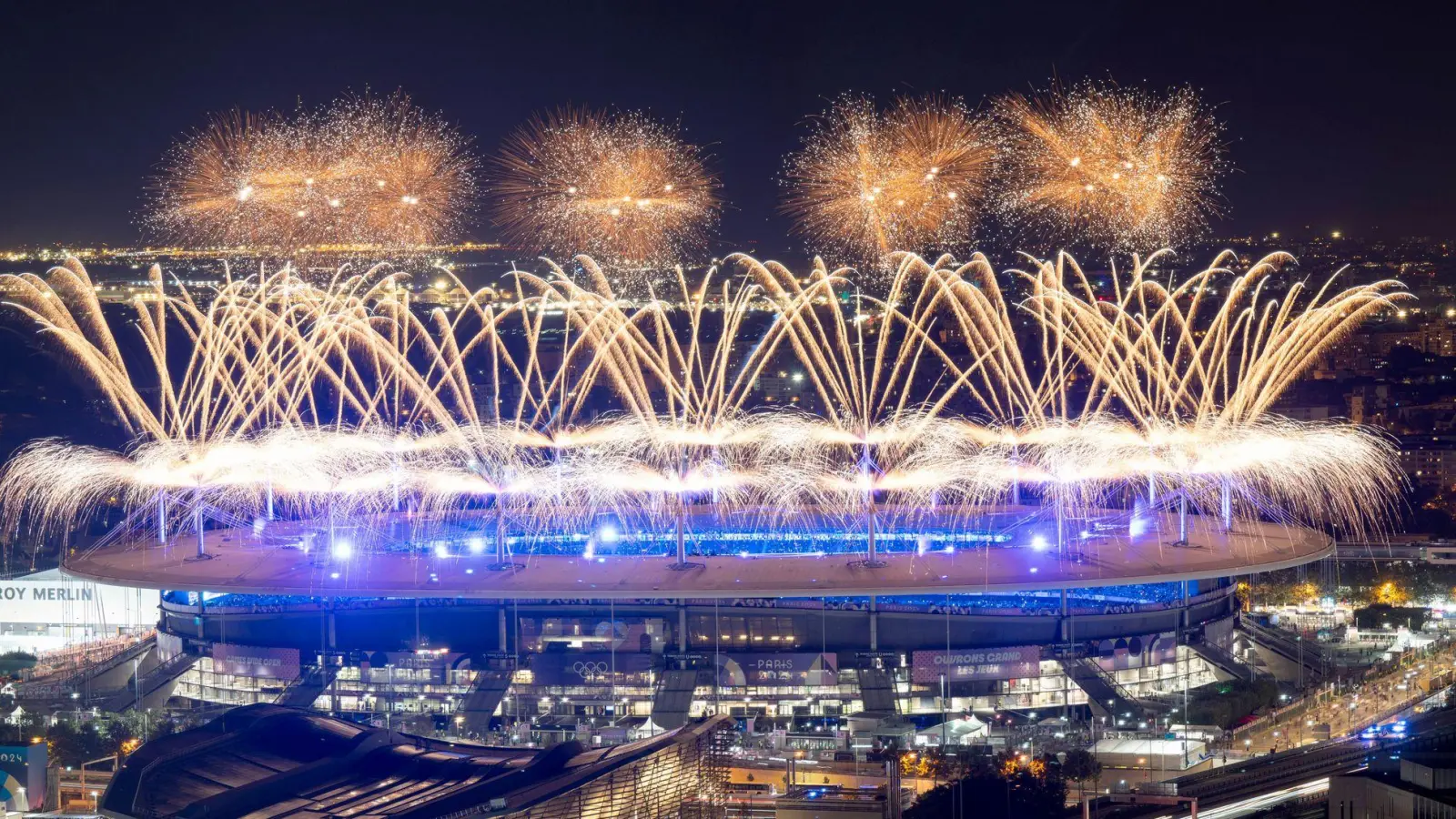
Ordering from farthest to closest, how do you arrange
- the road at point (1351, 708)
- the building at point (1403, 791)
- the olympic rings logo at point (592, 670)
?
1. the olympic rings logo at point (592, 670)
2. the road at point (1351, 708)
3. the building at point (1403, 791)

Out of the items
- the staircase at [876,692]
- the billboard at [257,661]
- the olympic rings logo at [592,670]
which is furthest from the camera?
the billboard at [257,661]

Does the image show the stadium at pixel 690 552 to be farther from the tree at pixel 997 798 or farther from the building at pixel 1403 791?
the building at pixel 1403 791

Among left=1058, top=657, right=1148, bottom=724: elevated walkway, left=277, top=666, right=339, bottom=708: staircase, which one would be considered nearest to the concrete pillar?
left=1058, top=657, right=1148, bottom=724: elevated walkway

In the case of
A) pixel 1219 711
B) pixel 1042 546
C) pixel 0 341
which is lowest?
pixel 1219 711

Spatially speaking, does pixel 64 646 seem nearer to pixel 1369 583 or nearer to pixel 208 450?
pixel 208 450

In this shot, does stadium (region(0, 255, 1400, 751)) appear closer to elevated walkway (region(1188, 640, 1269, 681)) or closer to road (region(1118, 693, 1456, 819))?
elevated walkway (region(1188, 640, 1269, 681))

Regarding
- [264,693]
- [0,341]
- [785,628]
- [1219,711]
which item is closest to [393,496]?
[264,693]

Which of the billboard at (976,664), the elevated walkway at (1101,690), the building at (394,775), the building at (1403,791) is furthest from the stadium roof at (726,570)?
the building at (1403,791)
